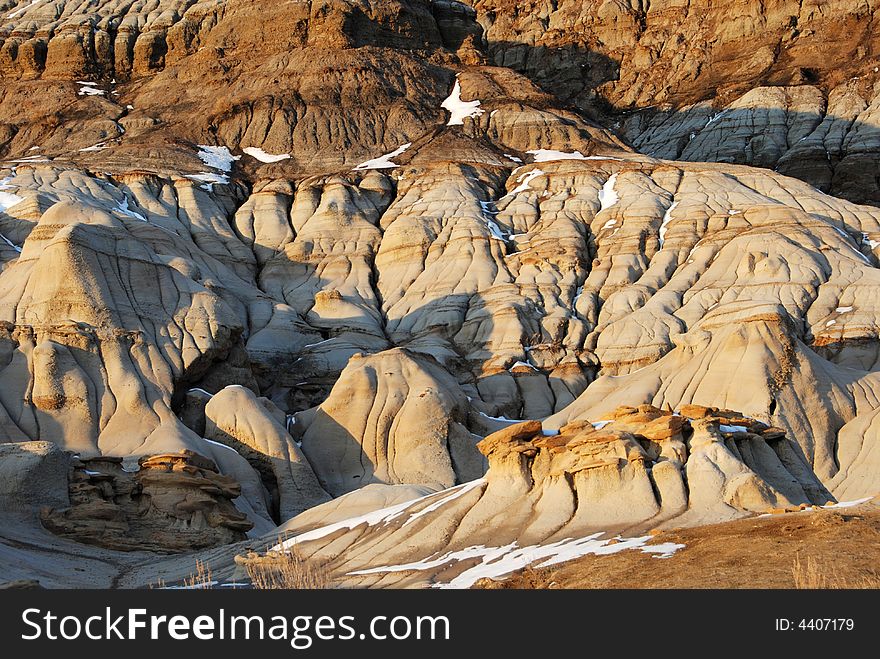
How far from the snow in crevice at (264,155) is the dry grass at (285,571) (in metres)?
72.5

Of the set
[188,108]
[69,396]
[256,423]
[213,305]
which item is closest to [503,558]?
[256,423]

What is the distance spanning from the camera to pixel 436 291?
82.1m

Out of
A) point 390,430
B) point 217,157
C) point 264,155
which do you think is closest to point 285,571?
point 390,430

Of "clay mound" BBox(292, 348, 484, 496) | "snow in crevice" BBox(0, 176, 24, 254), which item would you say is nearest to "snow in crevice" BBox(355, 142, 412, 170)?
"snow in crevice" BBox(0, 176, 24, 254)

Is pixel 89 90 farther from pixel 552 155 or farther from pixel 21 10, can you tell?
pixel 552 155

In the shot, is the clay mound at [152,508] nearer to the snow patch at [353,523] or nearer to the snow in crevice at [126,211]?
the snow patch at [353,523]

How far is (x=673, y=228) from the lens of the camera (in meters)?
84.5

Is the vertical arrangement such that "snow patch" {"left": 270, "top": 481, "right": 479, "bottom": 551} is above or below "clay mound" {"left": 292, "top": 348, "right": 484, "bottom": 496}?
above

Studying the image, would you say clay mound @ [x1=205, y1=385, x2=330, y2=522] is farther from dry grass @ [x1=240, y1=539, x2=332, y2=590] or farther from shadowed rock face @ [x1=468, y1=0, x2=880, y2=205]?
shadowed rock face @ [x1=468, y1=0, x2=880, y2=205]

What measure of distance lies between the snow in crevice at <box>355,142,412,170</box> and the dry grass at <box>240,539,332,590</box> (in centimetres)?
6909

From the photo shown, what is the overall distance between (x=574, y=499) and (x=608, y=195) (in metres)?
62.1

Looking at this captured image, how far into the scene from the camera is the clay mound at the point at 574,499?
28406 millimetres

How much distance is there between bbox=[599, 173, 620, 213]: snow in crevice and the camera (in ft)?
296

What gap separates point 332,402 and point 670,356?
55.7 feet
